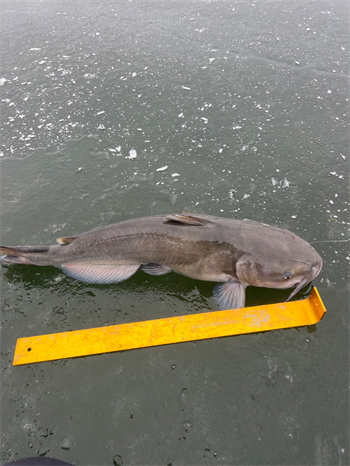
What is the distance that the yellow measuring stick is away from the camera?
118 inches

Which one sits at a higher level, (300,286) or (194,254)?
(194,254)

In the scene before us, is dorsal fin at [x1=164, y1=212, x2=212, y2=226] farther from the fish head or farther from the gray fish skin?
the fish head

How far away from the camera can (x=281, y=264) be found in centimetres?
309

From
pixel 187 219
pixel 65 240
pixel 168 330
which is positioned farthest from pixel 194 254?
pixel 65 240

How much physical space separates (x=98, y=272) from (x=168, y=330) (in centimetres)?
109

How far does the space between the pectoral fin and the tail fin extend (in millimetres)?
2029

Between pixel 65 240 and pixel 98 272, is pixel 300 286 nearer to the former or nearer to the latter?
pixel 98 272

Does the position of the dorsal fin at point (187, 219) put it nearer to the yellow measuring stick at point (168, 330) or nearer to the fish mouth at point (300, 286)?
the yellow measuring stick at point (168, 330)

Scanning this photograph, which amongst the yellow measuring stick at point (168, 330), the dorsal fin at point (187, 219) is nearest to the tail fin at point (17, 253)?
the yellow measuring stick at point (168, 330)

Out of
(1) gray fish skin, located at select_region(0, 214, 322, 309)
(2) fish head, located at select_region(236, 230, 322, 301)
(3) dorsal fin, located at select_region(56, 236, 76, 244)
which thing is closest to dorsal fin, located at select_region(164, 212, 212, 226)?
(1) gray fish skin, located at select_region(0, 214, 322, 309)

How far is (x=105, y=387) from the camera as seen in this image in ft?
9.43

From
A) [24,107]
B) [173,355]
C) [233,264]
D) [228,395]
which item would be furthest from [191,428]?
[24,107]

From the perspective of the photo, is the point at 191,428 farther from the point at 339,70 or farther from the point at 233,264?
the point at 339,70

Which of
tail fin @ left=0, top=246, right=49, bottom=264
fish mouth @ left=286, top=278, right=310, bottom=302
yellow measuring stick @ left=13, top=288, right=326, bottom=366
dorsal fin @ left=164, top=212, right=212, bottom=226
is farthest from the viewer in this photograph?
tail fin @ left=0, top=246, right=49, bottom=264
